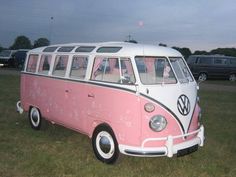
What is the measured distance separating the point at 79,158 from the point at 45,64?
9.92ft

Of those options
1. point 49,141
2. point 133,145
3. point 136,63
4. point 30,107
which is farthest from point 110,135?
point 30,107

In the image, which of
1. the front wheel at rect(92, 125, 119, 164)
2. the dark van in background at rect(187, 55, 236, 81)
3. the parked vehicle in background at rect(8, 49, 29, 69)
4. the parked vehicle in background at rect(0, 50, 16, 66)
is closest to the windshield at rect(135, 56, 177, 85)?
the front wheel at rect(92, 125, 119, 164)

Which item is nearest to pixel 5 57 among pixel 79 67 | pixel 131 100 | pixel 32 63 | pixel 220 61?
pixel 220 61

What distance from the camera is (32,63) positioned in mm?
10492

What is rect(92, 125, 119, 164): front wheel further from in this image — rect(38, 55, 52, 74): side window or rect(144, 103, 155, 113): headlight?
rect(38, 55, 52, 74): side window

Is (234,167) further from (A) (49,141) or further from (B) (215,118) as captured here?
(B) (215,118)

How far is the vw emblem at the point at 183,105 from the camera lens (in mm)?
7223

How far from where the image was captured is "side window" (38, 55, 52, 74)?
382 inches

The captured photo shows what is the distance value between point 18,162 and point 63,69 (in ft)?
8.17

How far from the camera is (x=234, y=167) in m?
7.53

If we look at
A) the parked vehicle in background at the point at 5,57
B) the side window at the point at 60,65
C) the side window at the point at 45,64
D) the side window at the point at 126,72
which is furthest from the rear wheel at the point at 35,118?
the parked vehicle in background at the point at 5,57

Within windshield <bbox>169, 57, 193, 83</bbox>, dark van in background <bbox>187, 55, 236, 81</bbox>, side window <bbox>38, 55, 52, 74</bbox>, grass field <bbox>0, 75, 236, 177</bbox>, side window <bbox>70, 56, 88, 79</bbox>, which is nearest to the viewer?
grass field <bbox>0, 75, 236, 177</bbox>

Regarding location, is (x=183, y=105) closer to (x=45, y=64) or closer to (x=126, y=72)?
(x=126, y=72)

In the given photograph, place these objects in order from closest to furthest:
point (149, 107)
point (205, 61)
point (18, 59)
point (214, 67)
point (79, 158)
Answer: point (149, 107)
point (79, 158)
point (214, 67)
point (205, 61)
point (18, 59)
